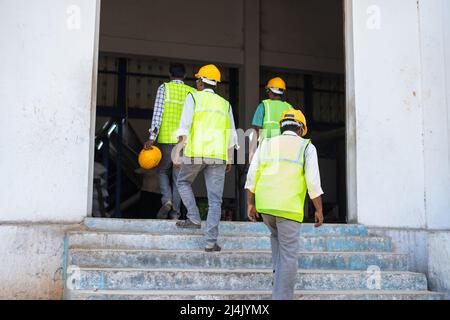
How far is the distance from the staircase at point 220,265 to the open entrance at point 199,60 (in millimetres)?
4698

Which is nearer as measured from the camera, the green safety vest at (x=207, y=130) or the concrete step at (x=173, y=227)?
the green safety vest at (x=207, y=130)

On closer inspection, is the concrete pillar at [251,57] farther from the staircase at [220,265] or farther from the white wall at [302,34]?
the staircase at [220,265]

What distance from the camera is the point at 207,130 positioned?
21.1ft

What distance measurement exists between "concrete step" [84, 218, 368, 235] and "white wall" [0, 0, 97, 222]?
0.25 m

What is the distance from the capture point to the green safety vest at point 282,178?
518cm

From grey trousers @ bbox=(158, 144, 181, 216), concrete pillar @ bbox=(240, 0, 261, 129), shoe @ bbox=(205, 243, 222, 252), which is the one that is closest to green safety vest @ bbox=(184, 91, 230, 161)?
shoe @ bbox=(205, 243, 222, 252)

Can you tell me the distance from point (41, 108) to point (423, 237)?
4.59 m

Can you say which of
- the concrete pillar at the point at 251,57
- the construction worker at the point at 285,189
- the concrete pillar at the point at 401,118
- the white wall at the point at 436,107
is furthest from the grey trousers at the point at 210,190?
the concrete pillar at the point at 251,57

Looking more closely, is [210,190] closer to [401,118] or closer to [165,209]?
[165,209]

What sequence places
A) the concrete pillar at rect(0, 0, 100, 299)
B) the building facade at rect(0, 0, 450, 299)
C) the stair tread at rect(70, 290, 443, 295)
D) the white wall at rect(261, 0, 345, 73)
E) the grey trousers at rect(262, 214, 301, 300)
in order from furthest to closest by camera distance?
1. the white wall at rect(261, 0, 345, 73)
2. the building facade at rect(0, 0, 450, 299)
3. the concrete pillar at rect(0, 0, 100, 299)
4. the stair tread at rect(70, 290, 443, 295)
5. the grey trousers at rect(262, 214, 301, 300)

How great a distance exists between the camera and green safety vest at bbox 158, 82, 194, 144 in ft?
25.2

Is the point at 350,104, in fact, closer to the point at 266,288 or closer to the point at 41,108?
the point at 266,288

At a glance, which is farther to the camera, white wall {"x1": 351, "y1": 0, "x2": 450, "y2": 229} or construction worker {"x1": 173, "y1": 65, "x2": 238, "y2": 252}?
white wall {"x1": 351, "y1": 0, "x2": 450, "y2": 229}

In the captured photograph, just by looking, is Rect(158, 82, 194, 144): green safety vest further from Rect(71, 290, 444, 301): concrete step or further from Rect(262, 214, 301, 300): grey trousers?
Rect(262, 214, 301, 300): grey trousers
